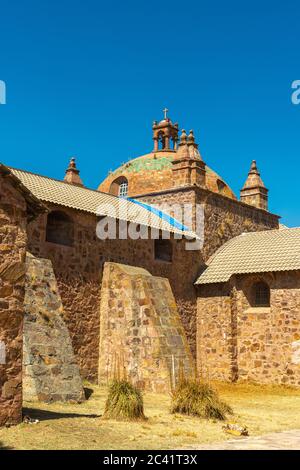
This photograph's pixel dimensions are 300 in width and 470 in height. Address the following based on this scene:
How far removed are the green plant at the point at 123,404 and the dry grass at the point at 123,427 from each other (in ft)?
0.77

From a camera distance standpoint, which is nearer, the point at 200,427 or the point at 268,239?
the point at 200,427

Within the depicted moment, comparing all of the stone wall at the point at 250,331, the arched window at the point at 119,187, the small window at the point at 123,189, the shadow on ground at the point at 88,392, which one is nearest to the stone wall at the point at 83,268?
the shadow on ground at the point at 88,392

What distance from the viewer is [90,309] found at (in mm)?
17141

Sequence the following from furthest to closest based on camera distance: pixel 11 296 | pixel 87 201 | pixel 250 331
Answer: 1. pixel 250 331
2. pixel 87 201
3. pixel 11 296

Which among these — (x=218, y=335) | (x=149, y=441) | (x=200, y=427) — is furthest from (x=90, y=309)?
(x=149, y=441)

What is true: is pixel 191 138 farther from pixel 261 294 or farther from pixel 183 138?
pixel 261 294

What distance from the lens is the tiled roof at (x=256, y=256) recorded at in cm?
2038

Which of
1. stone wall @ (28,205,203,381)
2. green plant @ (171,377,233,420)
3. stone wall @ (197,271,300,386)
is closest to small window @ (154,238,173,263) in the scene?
stone wall @ (28,205,203,381)

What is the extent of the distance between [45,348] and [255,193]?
17907mm

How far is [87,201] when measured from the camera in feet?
61.3

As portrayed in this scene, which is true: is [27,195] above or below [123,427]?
above

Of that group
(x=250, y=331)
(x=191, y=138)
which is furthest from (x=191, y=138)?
(x=250, y=331)

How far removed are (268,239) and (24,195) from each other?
1510 cm
